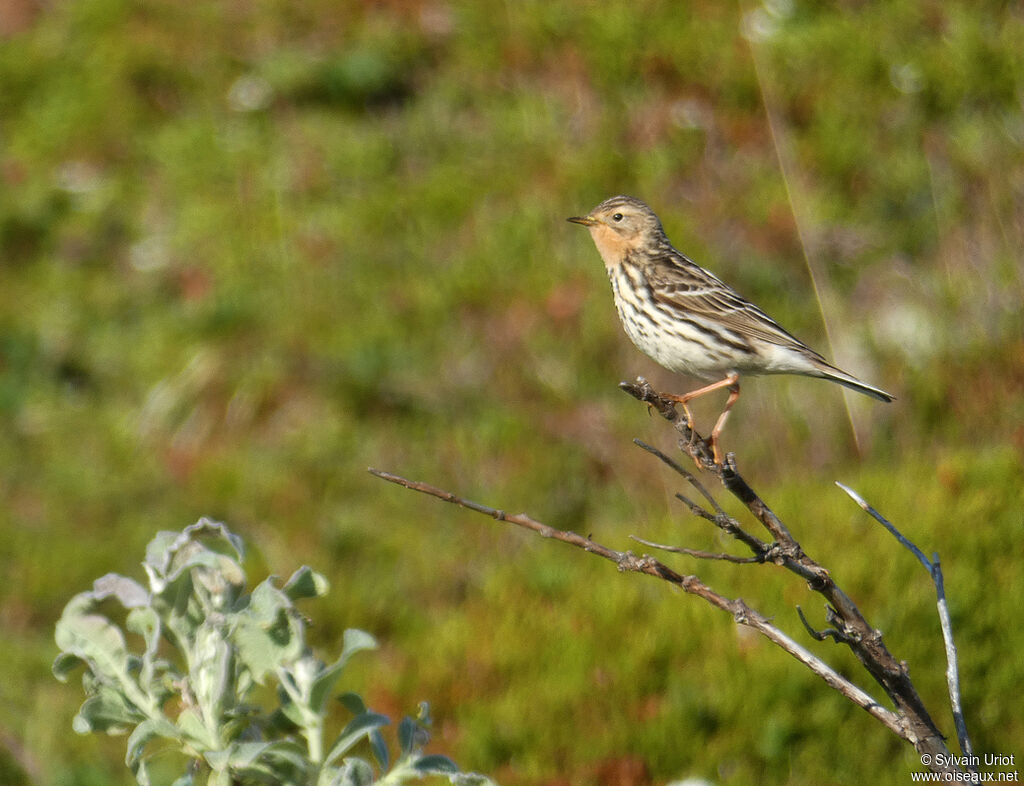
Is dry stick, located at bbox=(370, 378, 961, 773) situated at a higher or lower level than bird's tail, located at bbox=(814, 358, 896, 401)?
higher

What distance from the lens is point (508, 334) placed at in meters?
9.13

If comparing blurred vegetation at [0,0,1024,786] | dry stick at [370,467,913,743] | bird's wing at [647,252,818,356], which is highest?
dry stick at [370,467,913,743]

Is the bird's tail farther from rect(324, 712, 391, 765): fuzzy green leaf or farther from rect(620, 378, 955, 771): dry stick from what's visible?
rect(324, 712, 391, 765): fuzzy green leaf

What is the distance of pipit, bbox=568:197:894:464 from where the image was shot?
16.2 feet

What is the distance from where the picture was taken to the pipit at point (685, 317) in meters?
4.94

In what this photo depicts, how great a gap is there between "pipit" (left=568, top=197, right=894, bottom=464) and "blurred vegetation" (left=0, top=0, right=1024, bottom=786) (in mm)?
1304

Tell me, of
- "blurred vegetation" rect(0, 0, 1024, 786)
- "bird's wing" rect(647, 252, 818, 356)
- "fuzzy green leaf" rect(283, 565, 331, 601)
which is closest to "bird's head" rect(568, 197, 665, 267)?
"bird's wing" rect(647, 252, 818, 356)

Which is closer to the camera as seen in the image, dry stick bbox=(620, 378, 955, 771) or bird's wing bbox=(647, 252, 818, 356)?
dry stick bbox=(620, 378, 955, 771)

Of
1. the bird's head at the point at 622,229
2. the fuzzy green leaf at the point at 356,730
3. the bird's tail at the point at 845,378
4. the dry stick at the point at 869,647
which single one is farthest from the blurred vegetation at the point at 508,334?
the fuzzy green leaf at the point at 356,730

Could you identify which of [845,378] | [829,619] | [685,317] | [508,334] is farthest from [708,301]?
[508,334]

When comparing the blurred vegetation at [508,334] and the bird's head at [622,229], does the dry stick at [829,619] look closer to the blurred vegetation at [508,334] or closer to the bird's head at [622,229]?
the blurred vegetation at [508,334]

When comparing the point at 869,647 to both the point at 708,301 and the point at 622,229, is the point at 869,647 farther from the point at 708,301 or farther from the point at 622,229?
the point at 622,229

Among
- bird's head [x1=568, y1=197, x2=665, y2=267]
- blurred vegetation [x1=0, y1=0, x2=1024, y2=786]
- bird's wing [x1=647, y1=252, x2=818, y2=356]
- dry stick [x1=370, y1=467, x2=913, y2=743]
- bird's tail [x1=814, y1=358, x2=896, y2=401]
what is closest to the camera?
dry stick [x1=370, y1=467, x2=913, y2=743]

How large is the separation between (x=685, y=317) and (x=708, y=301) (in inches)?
13.2
